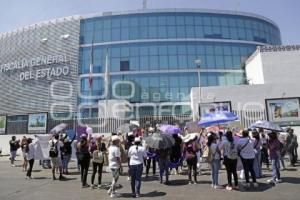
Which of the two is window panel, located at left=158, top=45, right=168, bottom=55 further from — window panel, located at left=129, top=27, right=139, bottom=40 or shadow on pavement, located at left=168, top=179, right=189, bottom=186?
shadow on pavement, located at left=168, top=179, right=189, bottom=186

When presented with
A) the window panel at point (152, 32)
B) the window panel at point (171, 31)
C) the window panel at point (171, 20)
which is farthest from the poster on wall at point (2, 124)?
the window panel at point (171, 20)

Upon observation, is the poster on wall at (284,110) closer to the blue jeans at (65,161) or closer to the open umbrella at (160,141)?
the open umbrella at (160,141)

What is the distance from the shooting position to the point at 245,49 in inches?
2056

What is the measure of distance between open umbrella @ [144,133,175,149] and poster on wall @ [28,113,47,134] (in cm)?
1987

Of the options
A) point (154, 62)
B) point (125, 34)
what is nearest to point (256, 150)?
point (154, 62)

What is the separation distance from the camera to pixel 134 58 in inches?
1988

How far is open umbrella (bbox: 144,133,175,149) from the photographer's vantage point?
10.5 meters

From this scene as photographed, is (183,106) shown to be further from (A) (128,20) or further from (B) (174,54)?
(A) (128,20)

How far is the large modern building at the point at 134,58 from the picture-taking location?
162ft

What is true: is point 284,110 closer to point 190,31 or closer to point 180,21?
point 190,31

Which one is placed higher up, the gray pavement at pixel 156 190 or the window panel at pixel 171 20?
the window panel at pixel 171 20

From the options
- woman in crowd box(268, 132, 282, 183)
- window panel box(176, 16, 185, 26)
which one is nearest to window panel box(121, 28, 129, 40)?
window panel box(176, 16, 185, 26)

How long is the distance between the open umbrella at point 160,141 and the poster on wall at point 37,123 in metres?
19.9

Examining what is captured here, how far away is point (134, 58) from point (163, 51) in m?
4.99
